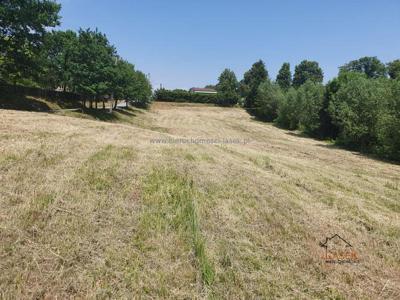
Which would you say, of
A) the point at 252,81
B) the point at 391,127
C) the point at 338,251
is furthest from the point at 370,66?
the point at 338,251

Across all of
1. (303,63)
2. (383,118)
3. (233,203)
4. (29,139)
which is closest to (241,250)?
(233,203)

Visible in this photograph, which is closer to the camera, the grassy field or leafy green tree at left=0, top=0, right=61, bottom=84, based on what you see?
the grassy field

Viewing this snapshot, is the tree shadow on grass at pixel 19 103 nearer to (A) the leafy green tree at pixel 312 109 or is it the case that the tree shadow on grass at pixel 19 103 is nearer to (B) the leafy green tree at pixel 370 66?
(A) the leafy green tree at pixel 312 109

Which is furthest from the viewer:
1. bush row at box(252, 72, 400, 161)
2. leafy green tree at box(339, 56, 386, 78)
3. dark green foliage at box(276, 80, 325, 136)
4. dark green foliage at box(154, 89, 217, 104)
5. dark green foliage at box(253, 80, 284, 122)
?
leafy green tree at box(339, 56, 386, 78)

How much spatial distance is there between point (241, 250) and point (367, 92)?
77.2ft

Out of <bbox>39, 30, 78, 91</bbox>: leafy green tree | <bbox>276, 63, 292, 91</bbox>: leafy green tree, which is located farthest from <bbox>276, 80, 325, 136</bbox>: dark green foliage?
<bbox>276, 63, 292, 91</bbox>: leafy green tree

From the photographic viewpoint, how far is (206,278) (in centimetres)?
352

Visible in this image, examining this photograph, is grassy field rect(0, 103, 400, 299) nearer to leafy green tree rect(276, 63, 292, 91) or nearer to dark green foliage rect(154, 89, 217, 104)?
dark green foliage rect(154, 89, 217, 104)

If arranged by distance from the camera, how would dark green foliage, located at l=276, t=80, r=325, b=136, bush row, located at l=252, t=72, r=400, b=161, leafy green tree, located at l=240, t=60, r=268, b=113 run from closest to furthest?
bush row, located at l=252, t=72, r=400, b=161
dark green foliage, located at l=276, t=80, r=325, b=136
leafy green tree, located at l=240, t=60, r=268, b=113

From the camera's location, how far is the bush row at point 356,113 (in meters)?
18.5

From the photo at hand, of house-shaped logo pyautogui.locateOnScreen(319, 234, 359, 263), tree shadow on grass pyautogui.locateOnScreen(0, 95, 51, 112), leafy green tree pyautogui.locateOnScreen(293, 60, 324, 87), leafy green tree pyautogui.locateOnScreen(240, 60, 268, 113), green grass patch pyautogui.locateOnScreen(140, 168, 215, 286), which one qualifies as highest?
leafy green tree pyautogui.locateOnScreen(293, 60, 324, 87)

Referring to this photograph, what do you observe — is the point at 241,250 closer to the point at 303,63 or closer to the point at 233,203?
the point at 233,203

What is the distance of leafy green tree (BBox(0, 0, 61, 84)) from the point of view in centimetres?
1944

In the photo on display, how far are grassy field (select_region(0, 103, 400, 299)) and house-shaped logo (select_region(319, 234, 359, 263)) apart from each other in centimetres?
12
